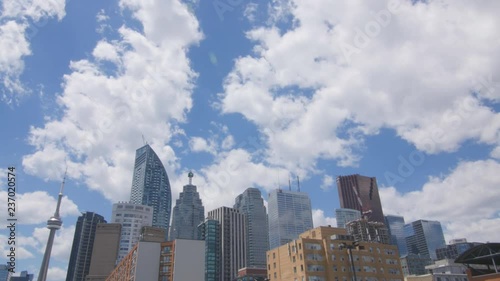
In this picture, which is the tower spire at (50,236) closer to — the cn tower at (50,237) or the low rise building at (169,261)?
the cn tower at (50,237)

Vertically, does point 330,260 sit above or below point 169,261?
below

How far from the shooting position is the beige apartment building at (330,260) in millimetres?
94562

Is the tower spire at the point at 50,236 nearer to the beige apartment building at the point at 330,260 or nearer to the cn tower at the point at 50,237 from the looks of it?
the cn tower at the point at 50,237

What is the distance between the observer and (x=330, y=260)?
315ft

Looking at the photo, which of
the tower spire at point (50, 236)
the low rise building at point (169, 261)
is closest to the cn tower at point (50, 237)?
the tower spire at point (50, 236)

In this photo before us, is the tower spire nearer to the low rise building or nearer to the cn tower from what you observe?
the cn tower

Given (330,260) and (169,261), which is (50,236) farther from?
(330,260)

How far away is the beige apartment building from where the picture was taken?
94.6 m

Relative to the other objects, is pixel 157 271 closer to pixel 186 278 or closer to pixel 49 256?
pixel 186 278

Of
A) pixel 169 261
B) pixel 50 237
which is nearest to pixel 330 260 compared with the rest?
pixel 169 261

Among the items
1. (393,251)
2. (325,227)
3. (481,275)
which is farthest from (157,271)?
(481,275)

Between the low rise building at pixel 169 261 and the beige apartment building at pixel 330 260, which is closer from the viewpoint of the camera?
the beige apartment building at pixel 330 260

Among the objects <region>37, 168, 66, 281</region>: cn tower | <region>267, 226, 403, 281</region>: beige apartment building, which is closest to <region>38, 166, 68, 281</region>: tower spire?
<region>37, 168, 66, 281</region>: cn tower

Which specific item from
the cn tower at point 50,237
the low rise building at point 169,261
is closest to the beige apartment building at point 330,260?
the low rise building at point 169,261
